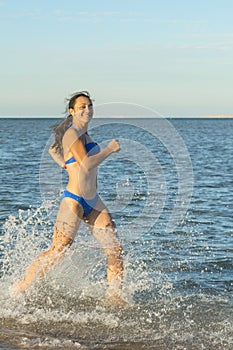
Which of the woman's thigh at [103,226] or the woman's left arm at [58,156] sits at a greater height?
the woman's left arm at [58,156]

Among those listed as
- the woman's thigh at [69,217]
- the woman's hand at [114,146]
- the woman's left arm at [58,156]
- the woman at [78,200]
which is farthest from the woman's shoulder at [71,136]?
the woman's thigh at [69,217]

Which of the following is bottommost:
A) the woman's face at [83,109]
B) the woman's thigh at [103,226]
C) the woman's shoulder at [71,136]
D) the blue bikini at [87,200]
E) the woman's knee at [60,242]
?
the woman's knee at [60,242]

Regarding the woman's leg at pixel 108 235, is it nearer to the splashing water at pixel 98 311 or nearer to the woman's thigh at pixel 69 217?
the woman's thigh at pixel 69 217

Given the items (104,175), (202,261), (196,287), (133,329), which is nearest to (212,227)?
(202,261)

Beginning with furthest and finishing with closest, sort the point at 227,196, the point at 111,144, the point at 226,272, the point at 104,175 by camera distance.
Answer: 1. the point at 104,175
2. the point at 227,196
3. the point at 226,272
4. the point at 111,144

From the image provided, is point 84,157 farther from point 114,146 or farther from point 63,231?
point 63,231

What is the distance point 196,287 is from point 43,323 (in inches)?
98.5

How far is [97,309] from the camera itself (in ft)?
25.8

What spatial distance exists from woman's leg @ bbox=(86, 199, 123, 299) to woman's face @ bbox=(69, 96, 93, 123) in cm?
102

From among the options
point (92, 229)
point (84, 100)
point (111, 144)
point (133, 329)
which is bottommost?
point (133, 329)

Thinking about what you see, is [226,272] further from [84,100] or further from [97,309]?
[84,100]

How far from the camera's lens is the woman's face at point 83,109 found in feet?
25.1

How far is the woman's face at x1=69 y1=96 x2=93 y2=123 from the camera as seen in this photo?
766 centimetres

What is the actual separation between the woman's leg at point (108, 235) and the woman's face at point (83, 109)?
102 cm
